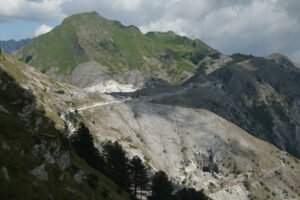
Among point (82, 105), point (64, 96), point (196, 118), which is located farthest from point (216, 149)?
point (64, 96)

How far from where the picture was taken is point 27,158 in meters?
32.1

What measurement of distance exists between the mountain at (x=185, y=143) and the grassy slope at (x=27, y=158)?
286 ft

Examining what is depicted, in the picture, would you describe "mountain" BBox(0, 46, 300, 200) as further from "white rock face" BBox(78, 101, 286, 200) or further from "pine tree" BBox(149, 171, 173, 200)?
"pine tree" BBox(149, 171, 173, 200)

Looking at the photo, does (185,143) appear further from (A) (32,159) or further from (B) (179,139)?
(A) (32,159)

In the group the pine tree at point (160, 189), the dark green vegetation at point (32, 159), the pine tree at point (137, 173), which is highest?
the dark green vegetation at point (32, 159)

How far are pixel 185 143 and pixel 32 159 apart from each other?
147 m

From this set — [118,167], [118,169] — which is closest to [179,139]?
[118,167]

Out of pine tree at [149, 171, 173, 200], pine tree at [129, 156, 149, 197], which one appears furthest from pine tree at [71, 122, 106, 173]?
pine tree at [149, 171, 173, 200]

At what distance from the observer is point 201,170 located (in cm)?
16562

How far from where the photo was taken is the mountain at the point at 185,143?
147375mm

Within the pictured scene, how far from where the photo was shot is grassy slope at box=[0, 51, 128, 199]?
2714 cm

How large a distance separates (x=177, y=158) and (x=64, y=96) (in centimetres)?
7626

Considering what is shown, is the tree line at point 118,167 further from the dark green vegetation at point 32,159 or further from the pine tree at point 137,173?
the dark green vegetation at point 32,159

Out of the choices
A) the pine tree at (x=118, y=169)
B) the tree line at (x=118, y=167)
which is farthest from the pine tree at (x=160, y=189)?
the pine tree at (x=118, y=169)
